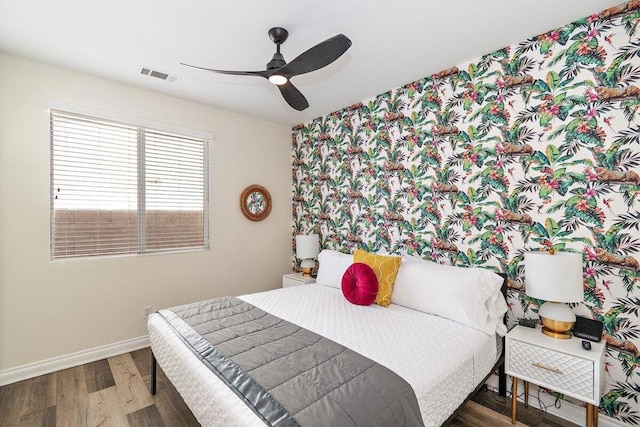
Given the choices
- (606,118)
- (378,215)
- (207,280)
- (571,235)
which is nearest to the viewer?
(606,118)

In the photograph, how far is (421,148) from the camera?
2.88 meters

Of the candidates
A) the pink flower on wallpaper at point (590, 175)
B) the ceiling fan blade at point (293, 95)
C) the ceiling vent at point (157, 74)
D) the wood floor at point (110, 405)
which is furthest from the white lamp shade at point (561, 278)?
the ceiling vent at point (157, 74)

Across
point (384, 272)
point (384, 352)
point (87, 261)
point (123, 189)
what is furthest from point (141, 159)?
point (384, 352)

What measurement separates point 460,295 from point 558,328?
0.59m

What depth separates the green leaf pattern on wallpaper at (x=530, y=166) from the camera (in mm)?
1878

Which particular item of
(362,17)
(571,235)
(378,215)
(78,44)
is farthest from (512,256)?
(78,44)

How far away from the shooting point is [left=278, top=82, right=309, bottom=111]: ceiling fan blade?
2211 mm

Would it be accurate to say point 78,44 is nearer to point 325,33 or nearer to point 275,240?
point 325,33

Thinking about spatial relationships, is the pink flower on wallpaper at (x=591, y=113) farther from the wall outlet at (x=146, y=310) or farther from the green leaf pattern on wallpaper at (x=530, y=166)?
the wall outlet at (x=146, y=310)

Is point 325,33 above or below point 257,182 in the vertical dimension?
above

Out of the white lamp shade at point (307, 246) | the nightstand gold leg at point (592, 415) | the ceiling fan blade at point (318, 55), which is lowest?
the nightstand gold leg at point (592, 415)

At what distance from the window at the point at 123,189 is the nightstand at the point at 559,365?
3.14 m

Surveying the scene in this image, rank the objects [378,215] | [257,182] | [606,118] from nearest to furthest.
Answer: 1. [606,118]
2. [378,215]
3. [257,182]

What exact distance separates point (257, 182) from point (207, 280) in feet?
4.56
